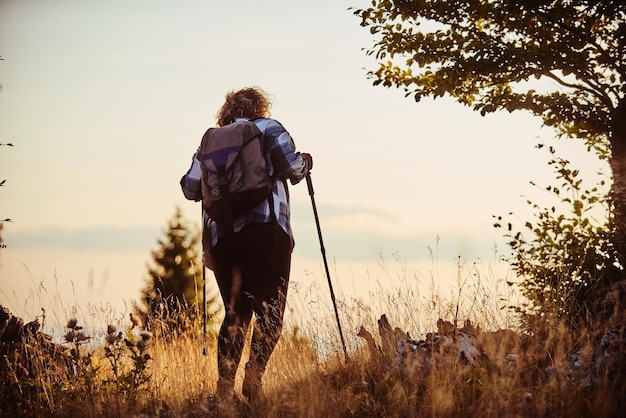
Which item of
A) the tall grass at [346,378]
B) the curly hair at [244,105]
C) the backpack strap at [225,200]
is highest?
the curly hair at [244,105]

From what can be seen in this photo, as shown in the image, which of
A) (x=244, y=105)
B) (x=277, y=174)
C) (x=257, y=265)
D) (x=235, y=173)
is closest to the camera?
(x=257, y=265)

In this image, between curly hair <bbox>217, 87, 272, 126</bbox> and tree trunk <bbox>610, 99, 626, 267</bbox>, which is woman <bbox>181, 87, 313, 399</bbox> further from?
tree trunk <bbox>610, 99, 626, 267</bbox>

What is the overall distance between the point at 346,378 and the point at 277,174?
198cm

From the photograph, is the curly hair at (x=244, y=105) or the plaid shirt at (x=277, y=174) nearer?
the plaid shirt at (x=277, y=174)

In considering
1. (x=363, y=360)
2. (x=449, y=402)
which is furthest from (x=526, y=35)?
(x=449, y=402)

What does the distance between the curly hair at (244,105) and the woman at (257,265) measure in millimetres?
280

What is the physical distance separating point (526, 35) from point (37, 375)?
7.07 metres

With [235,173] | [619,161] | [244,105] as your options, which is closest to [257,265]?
[235,173]

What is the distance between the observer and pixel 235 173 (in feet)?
18.1

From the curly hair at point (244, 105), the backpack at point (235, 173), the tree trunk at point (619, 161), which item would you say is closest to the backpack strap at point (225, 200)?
the backpack at point (235, 173)

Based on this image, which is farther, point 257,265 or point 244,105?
point 244,105

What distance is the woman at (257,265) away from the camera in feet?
17.8

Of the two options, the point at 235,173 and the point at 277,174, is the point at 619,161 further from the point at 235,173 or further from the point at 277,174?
the point at 235,173

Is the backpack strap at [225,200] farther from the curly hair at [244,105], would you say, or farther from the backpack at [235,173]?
the curly hair at [244,105]
